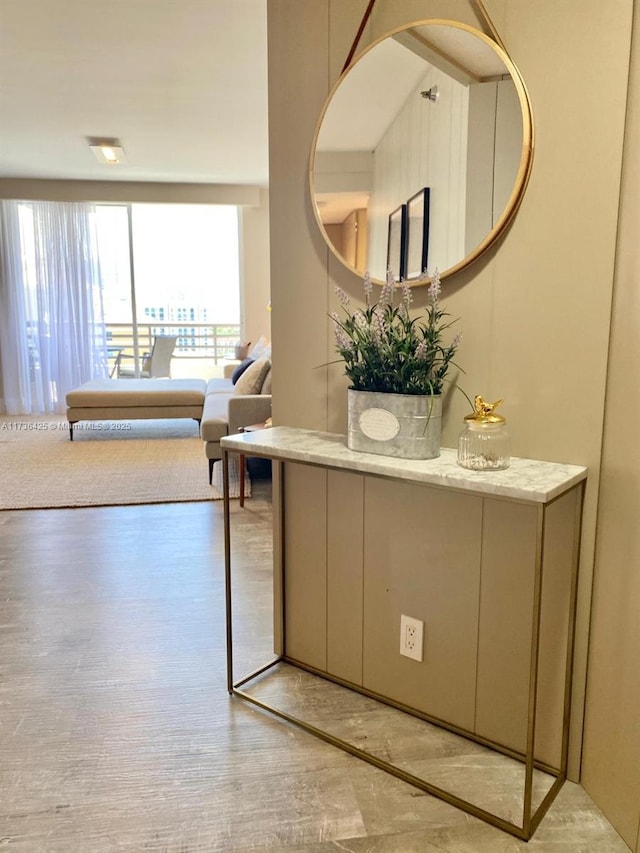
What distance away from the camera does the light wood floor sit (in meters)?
1.39

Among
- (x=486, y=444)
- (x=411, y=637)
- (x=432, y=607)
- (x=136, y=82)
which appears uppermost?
(x=136, y=82)

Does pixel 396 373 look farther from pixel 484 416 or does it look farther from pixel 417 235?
pixel 417 235

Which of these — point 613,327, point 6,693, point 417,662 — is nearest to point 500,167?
point 613,327

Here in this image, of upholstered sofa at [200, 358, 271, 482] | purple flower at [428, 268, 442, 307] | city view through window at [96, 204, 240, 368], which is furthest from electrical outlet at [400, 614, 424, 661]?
city view through window at [96, 204, 240, 368]

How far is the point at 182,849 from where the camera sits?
1.35 m

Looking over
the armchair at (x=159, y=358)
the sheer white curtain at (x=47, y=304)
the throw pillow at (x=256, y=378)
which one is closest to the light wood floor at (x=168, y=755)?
the throw pillow at (x=256, y=378)

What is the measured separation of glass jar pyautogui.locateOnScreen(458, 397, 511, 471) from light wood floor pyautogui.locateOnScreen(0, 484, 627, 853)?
0.81 metres

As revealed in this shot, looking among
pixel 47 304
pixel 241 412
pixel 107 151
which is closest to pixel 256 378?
pixel 241 412

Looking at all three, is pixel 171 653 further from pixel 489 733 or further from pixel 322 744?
pixel 489 733

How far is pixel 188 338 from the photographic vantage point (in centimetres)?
841

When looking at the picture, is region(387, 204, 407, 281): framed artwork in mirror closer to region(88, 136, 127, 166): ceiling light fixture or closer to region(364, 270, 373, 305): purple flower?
region(364, 270, 373, 305): purple flower

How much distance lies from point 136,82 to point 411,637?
11.6ft

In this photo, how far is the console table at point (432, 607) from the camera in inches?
57.0

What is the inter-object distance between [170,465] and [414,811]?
11.9 feet
